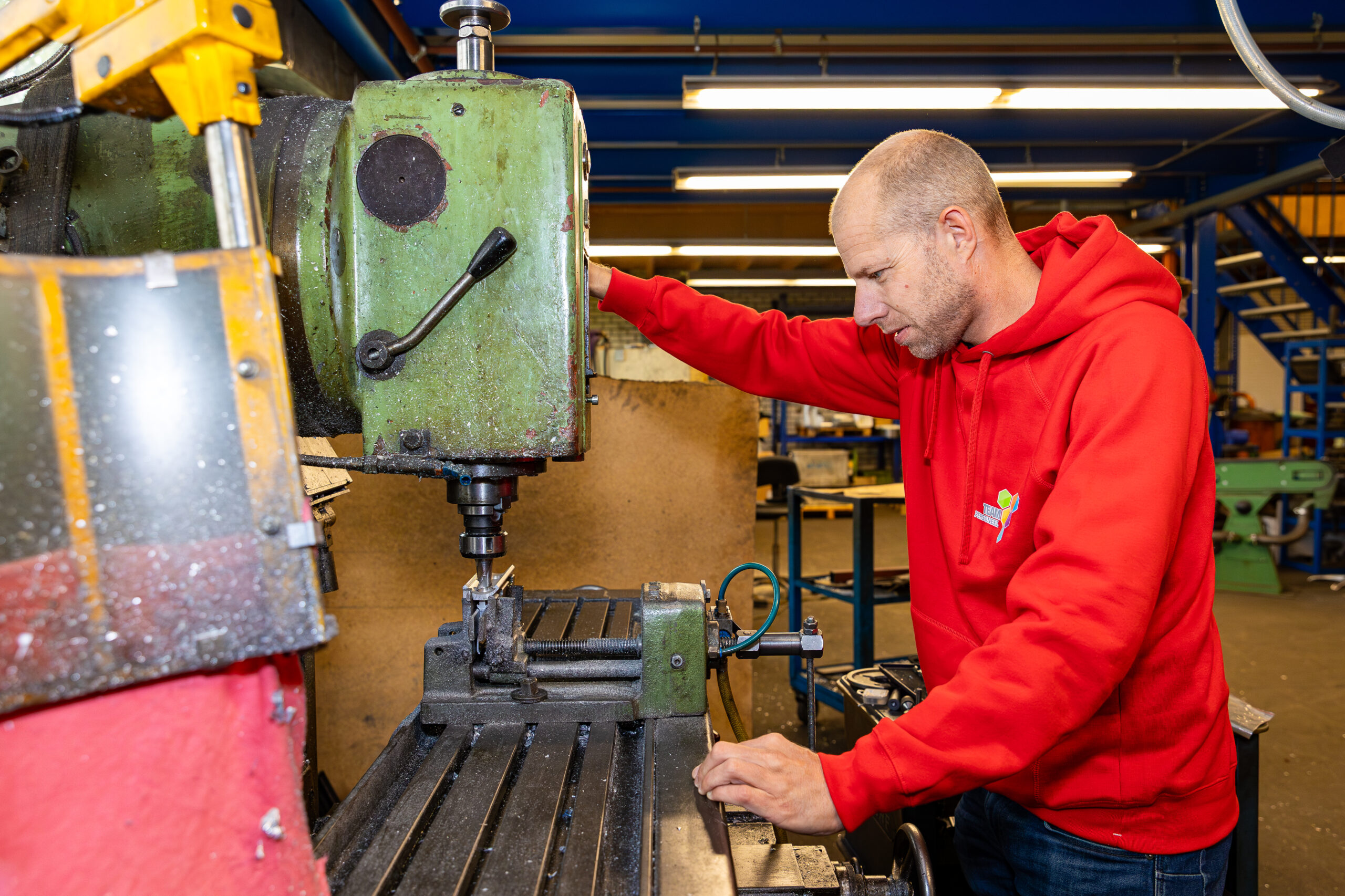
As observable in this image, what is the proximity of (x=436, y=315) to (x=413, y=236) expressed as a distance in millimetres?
84

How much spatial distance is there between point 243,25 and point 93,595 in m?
0.36

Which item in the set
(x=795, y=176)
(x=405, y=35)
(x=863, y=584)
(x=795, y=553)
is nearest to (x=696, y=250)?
(x=795, y=176)

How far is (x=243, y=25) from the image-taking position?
49 centimetres

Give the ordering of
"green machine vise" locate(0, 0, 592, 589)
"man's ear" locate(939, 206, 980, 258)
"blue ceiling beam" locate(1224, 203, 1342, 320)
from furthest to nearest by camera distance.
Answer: "blue ceiling beam" locate(1224, 203, 1342, 320)
"man's ear" locate(939, 206, 980, 258)
"green machine vise" locate(0, 0, 592, 589)

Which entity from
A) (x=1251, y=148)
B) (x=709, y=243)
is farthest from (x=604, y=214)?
(x=1251, y=148)

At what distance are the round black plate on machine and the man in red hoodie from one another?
52 cm

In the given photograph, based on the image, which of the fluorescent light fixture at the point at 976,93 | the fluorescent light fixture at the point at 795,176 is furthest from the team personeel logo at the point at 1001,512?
the fluorescent light fixture at the point at 795,176

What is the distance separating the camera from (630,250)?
16.1 feet

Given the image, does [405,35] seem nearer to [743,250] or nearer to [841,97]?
[841,97]

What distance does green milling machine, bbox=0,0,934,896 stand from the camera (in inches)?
A: 28.6

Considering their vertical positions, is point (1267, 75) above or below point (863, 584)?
above

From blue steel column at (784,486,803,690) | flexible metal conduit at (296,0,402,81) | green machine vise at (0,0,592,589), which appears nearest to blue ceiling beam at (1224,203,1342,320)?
blue steel column at (784,486,803,690)

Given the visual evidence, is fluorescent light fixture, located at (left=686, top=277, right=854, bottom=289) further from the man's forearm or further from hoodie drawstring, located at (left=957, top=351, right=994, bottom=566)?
hoodie drawstring, located at (left=957, top=351, right=994, bottom=566)

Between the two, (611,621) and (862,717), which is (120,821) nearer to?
(611,621)
